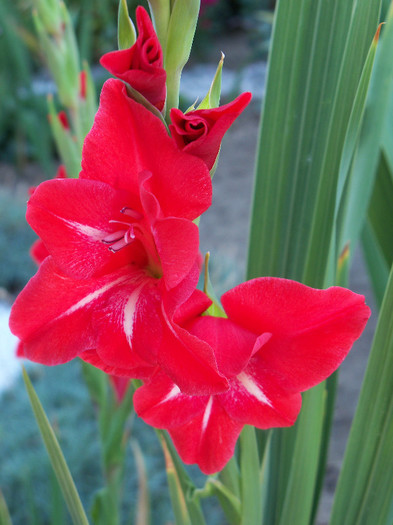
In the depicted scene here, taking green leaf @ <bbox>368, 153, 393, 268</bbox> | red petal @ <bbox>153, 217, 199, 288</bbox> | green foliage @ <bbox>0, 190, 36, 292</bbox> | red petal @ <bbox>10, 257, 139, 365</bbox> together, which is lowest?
green foliage @ <bbox>0, 190, 36, 292</bbox>

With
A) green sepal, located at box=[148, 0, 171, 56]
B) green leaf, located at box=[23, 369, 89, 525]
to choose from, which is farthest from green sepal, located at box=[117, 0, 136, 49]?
green leaf, located at box=[23, 369, 89, 525]

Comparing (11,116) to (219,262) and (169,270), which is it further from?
(169,270)

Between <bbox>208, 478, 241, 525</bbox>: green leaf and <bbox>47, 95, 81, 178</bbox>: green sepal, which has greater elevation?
<bbox>47, 95, 81, 178</bbox>: green sepal

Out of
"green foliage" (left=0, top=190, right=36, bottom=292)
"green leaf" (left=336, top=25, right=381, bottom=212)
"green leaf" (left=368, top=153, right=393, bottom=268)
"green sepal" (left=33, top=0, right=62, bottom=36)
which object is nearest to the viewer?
"green leaf" (left=336, top=25, right=381, bottom=212)

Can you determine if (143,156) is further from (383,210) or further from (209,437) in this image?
(383,210)

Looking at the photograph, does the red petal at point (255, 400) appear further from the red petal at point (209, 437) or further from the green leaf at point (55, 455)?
the green leaf at point (55, 455)

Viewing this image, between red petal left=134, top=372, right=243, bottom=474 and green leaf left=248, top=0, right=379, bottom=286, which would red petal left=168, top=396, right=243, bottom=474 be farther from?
green leaf left=248, top=0, right=379, bottom=286

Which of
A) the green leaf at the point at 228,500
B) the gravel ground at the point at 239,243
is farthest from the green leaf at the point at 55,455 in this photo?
the gravel ground at the point at 239,243
